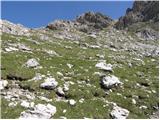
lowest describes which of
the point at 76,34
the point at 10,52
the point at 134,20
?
the point at 10,52

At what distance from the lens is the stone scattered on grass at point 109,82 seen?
80.4 ft

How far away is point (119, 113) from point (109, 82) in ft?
12.3

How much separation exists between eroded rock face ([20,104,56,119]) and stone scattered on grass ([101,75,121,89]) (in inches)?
206

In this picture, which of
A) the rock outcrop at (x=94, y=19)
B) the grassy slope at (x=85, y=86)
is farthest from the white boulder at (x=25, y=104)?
the rock outcrop at (x=94, y=19)

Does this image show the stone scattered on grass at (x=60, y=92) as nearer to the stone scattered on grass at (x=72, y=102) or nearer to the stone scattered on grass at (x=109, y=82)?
the stone scattered on grass at (x=72, y=102)

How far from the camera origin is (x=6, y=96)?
68.4 feet

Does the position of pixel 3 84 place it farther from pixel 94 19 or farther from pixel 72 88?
pixel 94 19

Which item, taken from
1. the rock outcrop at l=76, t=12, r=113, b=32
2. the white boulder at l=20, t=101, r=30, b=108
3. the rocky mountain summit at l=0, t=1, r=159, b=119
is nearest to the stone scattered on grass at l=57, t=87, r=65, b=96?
the rocky mountain summit at l=0, t=1, r=159, b=119

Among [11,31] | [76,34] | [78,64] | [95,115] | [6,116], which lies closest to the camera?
[6,116]

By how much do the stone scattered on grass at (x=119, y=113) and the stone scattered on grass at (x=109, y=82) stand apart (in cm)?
262

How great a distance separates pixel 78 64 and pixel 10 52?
537cm

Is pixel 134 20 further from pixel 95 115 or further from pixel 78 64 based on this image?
pixel 95 115

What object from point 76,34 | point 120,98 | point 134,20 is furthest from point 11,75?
point 134,20

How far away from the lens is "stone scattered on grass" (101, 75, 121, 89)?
2452cm
